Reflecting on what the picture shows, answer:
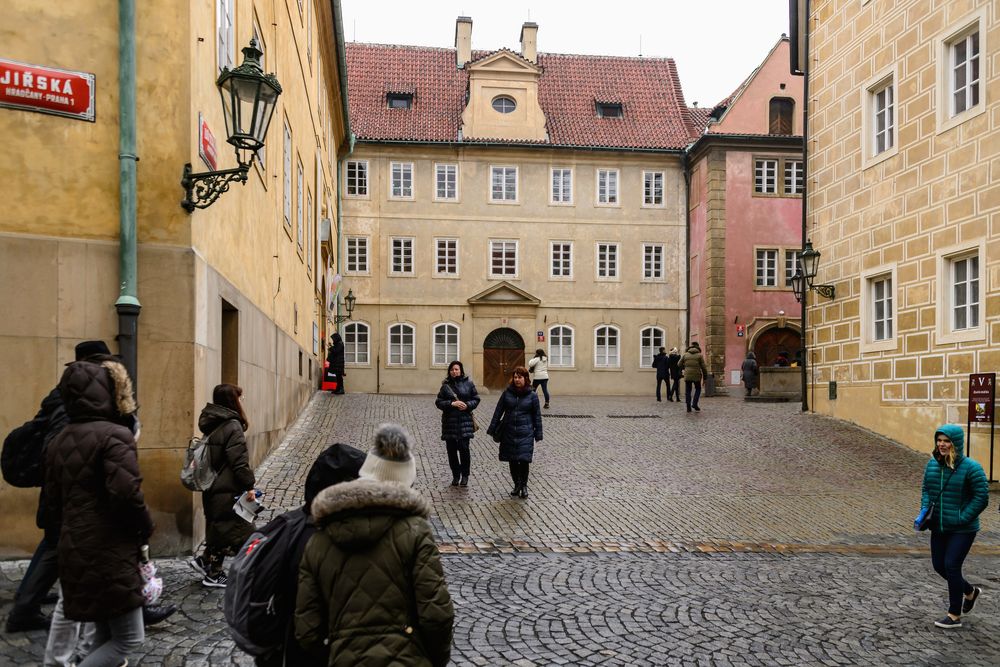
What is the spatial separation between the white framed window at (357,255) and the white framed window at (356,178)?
1.75 m

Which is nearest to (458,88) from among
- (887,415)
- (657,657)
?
(887,415)

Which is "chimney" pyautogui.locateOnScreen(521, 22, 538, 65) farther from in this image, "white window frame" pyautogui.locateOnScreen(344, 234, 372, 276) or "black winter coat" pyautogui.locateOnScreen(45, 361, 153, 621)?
"black winter coat" pyautogui.locateOnScreen(45, 361, 153, 621)

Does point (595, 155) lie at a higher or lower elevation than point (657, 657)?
higher

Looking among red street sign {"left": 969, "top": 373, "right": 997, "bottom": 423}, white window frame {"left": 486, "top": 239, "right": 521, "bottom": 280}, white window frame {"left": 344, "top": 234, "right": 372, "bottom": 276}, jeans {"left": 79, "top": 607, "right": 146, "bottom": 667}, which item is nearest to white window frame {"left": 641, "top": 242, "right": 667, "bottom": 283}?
white window frame {"left": 486, "top": 239, "right": 521, "bottom": 280}

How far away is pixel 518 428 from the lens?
11.6 metres

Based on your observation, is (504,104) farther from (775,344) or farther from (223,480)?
(223,480)

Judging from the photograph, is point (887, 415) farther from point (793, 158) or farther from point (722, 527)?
point (793, 158)

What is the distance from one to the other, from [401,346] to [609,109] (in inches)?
542

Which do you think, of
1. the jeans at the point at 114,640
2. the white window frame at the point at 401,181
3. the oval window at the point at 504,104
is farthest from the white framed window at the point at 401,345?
the jeans at the point at 114,640

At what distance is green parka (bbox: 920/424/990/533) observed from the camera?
6852mm

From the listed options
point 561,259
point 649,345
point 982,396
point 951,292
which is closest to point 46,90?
point 982,396

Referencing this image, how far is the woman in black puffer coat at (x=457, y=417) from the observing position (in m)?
12.0

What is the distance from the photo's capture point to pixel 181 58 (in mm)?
8086

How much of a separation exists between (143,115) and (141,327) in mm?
1846
